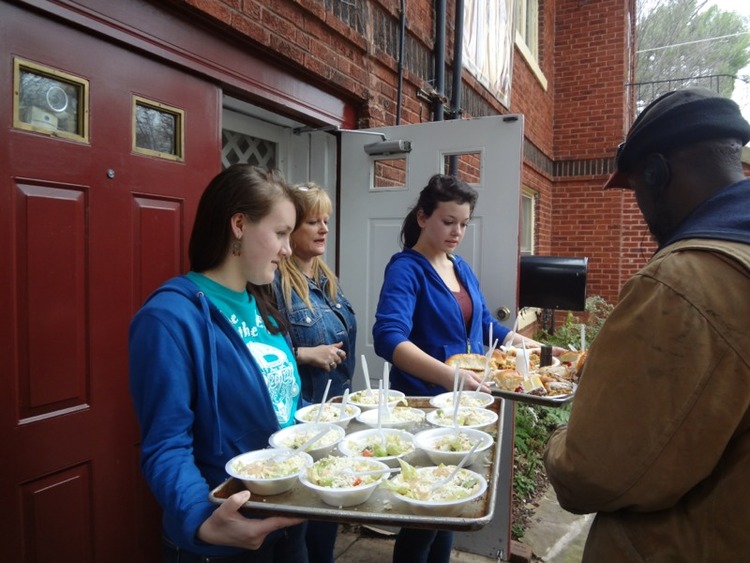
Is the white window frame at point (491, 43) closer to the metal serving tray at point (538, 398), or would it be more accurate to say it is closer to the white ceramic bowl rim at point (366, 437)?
the metal serving tray at point (538, 398)

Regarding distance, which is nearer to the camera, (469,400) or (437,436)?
(437,436)

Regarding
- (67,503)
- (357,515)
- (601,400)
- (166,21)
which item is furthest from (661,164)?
(67,503)

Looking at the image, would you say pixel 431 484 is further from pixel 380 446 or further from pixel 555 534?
pixel 555 534

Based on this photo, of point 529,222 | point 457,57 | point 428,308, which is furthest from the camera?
point 529,222

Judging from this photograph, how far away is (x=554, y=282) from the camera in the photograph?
450 cm

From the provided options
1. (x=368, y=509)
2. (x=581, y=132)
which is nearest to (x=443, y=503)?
(x=368, y=509)

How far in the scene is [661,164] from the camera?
1222 mm

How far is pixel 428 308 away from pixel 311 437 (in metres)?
1.21

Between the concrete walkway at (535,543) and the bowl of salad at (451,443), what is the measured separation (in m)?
2.12

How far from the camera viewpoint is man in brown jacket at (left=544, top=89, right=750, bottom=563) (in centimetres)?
100

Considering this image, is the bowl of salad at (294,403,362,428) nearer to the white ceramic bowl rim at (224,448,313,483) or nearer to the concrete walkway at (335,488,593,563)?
the white ceramic bowl rim at (224,448,313,483)

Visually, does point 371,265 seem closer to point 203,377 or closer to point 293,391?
point 293,391

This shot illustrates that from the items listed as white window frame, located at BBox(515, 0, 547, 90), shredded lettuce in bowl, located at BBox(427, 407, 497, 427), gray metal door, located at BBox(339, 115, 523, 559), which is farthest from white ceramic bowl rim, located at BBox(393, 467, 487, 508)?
white window frame, located at BBox(515, 0, 547, 90)

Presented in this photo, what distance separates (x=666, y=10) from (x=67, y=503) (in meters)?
22.8
